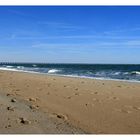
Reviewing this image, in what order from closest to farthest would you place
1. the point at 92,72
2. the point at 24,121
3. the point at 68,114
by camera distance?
1. the point at 24,121
2. the point at 68,114
3. the point at 92,72

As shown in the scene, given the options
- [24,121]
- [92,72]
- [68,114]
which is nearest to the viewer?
[24,121]

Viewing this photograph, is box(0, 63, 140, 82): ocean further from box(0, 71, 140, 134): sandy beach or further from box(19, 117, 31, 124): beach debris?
box(19, 117, 31, 124): beach debris

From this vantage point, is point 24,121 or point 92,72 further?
point 92,72

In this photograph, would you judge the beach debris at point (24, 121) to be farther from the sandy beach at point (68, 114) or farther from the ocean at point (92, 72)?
the ocean at point (92, 72)

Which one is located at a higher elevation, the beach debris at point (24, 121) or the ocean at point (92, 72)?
the ocean at point (92, 72)

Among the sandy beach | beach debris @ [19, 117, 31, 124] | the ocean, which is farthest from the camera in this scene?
the ocean

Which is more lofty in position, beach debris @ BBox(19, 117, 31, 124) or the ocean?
the ocean

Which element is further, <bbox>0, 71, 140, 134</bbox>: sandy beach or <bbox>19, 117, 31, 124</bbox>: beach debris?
<bbox>19, 117, 31, 124</bbox>: beach debris

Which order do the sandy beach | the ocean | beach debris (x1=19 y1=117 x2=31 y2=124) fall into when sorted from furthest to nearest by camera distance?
the ocean → beach debris (x1=19 y1=117 x2=31 y2=124) → the sandy beach

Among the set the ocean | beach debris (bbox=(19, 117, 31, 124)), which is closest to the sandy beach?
beach debris (bbox=(19, 117, 31, 124))

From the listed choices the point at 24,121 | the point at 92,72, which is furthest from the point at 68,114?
the point at 92,72

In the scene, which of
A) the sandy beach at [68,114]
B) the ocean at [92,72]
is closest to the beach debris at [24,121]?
the sandy beach at [68,114]

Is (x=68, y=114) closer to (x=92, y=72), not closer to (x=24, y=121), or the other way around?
(x=24, y=121)
